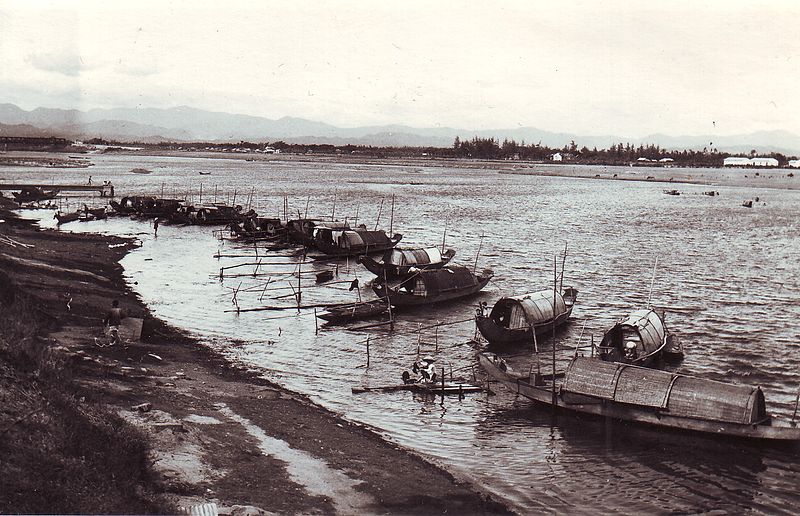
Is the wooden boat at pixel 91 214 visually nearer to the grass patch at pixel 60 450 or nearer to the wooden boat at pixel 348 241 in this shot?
the wooden boat at pixel 348 241

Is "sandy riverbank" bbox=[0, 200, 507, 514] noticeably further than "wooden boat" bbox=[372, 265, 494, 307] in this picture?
No

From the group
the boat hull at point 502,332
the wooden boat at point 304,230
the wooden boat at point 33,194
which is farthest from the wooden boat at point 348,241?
the wooden boat at point 33,194

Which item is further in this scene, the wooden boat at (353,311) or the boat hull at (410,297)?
the boat hull at (410,297)

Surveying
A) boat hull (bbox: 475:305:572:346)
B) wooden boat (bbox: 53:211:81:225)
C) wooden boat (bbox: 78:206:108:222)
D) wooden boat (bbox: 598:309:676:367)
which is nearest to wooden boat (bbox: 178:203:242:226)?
wooden boat (bbox: 78:206:108:222)

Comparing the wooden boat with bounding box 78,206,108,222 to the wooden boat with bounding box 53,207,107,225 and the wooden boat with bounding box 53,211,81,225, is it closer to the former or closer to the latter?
the wooden boat with bounding box 53,207,107,225

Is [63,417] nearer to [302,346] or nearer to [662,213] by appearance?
[302,346]

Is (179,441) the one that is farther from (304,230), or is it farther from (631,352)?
(304,230)
